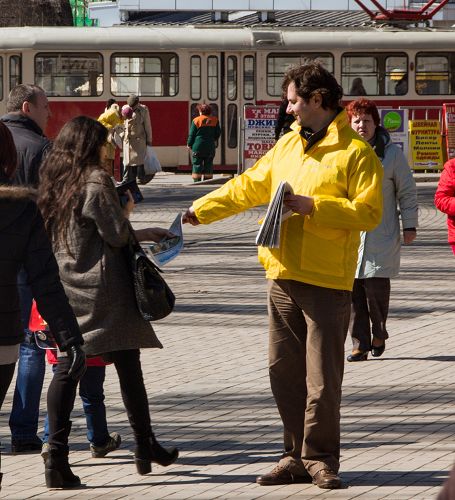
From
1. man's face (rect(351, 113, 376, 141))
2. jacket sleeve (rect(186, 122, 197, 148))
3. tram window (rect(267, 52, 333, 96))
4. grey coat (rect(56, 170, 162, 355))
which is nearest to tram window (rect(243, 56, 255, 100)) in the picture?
tram window (rect(267, 52, 333, 96))

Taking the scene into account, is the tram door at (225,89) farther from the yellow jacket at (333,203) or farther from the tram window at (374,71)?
the yellow jacket at (333,203)

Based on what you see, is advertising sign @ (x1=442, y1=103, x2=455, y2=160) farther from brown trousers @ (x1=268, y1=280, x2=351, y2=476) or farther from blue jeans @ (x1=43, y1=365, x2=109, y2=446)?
brown trousers @ (x1=268, y1=280, x2=351, y2=476)

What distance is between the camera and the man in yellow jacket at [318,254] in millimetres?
6352

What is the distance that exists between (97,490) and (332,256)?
144cm

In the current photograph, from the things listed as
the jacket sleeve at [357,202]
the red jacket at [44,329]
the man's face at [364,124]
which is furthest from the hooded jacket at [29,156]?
the man's face at [364,124]

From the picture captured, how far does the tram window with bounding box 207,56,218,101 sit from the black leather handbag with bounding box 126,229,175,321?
24.0m

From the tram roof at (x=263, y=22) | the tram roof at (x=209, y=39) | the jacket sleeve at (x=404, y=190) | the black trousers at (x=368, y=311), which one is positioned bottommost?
the black trousers at (x=368, y=311)

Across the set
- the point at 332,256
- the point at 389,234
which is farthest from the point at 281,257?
the point at 389,234

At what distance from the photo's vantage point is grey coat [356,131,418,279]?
32.1ft

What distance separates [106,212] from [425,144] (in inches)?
836

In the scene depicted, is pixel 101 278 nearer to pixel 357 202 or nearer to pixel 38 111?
pixel 357 202

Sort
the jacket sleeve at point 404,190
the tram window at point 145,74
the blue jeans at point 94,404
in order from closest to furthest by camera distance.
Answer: the blue jeans at point 94,404 < the jacket sleeve at point 404,190 < the tram window at point 145,74

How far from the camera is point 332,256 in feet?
21.0

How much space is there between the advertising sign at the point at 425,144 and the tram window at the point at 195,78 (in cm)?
525
